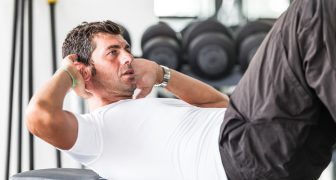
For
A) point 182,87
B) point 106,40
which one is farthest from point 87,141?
point 182,87

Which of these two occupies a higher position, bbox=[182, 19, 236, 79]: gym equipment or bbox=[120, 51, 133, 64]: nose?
bbox=[120, 51, 133, 64]: nose

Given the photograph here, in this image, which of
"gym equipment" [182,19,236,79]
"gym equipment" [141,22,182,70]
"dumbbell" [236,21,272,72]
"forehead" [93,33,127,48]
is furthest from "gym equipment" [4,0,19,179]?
"forehead" [93,33,127,48]

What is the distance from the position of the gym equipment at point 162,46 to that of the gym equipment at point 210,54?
0.27ft

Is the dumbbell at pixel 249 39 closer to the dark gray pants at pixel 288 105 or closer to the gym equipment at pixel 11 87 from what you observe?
the gym equipment at pixel 11 87

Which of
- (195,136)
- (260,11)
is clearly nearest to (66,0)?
(260,11)

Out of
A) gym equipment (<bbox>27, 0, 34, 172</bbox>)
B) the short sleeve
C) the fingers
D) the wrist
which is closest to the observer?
the short sleeve

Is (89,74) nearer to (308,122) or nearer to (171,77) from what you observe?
(171,77)

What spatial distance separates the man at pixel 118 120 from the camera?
5.17ft

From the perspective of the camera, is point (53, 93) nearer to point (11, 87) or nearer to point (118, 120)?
point (118, 120)

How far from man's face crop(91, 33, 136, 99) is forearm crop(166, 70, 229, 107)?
23 cm

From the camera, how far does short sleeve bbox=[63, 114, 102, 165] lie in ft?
5.28

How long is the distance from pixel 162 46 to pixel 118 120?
58.2 inches

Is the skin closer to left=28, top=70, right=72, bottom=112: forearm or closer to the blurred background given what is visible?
left=28, top=70, right=72, bottom=112: forearm

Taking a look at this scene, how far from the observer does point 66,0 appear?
12.1ft
